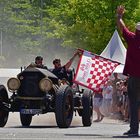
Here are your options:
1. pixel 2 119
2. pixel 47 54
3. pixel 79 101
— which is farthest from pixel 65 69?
pixel 47 54

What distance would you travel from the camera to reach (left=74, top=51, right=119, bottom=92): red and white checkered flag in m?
18.1

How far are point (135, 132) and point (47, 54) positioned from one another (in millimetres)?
72705

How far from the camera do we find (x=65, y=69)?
1798cm

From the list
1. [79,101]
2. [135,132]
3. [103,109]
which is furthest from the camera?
[103,109]

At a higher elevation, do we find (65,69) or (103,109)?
(65,69)

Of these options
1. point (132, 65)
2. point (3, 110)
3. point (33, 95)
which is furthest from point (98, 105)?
point (132, 65)

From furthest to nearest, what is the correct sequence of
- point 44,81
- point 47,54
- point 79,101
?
point 47,54 < point 79,101 < point 44,81

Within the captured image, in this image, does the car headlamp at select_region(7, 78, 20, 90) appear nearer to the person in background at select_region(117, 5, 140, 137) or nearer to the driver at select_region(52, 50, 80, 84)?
the driver at select_region(52, 50, 80, 84)

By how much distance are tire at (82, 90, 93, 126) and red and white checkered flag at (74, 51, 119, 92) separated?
23 centimetres

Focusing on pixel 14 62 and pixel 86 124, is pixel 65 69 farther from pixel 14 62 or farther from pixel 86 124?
pixel 14 62

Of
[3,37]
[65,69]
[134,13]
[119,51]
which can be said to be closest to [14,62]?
[3,37]

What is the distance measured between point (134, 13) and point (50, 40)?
47.9 m

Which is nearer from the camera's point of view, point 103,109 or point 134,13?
point 103,109

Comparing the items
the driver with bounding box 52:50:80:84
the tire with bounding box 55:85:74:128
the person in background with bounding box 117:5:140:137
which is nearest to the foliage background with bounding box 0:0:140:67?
the driver with bounding box 52:50:80:84
